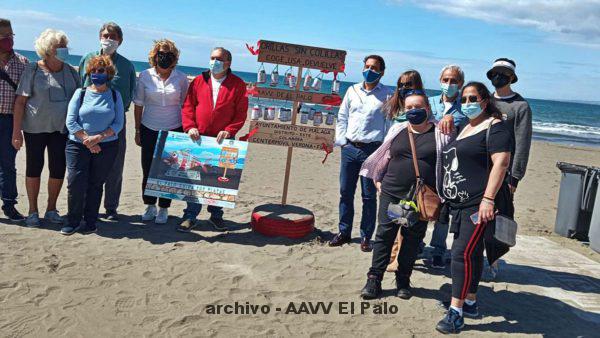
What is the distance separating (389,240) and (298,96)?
2.53 meters

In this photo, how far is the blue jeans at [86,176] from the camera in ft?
17.9

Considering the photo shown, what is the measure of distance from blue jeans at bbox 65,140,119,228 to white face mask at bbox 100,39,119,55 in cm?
107

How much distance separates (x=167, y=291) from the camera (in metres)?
4.50

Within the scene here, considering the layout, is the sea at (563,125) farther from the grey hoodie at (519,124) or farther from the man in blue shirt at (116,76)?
the grey hoodie at (519,124)

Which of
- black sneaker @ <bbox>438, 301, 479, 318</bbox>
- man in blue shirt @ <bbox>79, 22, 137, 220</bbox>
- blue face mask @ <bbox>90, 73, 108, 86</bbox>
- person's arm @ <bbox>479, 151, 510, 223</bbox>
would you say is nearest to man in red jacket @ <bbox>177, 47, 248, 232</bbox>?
man in blue shirt @ <bbox>79, 22, 137, 220</bbox>

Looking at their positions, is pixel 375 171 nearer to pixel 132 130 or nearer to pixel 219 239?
pixel 219 239

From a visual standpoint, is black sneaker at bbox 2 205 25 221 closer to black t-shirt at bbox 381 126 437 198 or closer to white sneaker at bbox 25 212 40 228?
white sneaker at bbox 25 212 40 228

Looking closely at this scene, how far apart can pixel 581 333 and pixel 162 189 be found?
452 cm

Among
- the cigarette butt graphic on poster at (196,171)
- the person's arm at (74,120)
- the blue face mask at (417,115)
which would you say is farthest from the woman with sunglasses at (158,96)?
the blue face mask at (417,115)

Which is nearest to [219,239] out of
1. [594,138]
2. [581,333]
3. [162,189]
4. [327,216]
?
[162,189]

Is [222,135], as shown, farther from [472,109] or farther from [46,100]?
[472,109]

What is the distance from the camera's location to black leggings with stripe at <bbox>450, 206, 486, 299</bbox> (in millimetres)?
3947

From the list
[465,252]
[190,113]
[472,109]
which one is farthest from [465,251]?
[190,113]

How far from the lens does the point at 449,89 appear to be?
4.86 metres
